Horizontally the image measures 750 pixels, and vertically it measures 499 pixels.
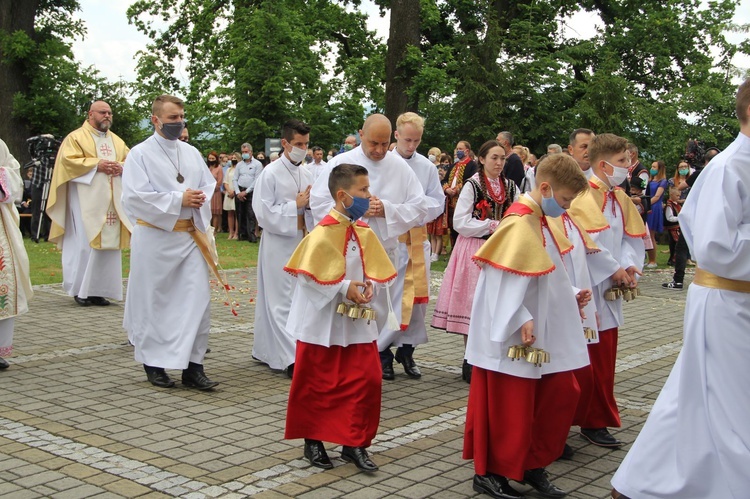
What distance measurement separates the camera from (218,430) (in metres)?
6.25

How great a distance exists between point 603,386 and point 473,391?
4.38 ft

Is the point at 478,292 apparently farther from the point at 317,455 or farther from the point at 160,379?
the point at 160,379

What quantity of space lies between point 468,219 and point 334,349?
259cm

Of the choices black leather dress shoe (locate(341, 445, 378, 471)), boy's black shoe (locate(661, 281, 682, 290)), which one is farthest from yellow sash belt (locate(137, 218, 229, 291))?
boy's black shoe (locate(661, 281, 682, 290))

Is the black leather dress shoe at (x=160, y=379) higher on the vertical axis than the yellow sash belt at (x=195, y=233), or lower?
lower

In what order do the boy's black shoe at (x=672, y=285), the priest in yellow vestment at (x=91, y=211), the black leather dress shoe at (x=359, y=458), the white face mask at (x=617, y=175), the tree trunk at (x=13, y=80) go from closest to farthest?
the black leather dress shoe at (x=359, y=458) < the white face mask at (x=617, y=175) < the priest in yellow vestment at (x=91, y=211) < the boy's black shoe at (x=672, y=285) < the tree trunk at (x=13, y=80)

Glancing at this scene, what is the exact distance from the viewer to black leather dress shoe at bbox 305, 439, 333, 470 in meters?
5.50

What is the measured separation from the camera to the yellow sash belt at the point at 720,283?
13.9ft

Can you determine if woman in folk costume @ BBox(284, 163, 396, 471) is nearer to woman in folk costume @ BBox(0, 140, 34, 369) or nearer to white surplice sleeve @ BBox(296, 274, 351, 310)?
white surplice sleeve @ BBox(296, 274, 351, 310)

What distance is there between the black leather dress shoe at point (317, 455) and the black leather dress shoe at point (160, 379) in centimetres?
226

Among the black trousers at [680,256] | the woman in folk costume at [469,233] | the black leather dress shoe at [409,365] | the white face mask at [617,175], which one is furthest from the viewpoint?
the black trousers at [680,256]

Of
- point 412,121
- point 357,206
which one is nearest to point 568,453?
point 357,206

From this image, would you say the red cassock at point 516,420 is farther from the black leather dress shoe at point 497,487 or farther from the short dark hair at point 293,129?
the short dark hair at point 293,129

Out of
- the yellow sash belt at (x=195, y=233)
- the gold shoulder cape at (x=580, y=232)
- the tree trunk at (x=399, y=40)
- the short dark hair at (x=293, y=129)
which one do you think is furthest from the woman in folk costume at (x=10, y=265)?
the tree trunk at (x=399, y=40)
